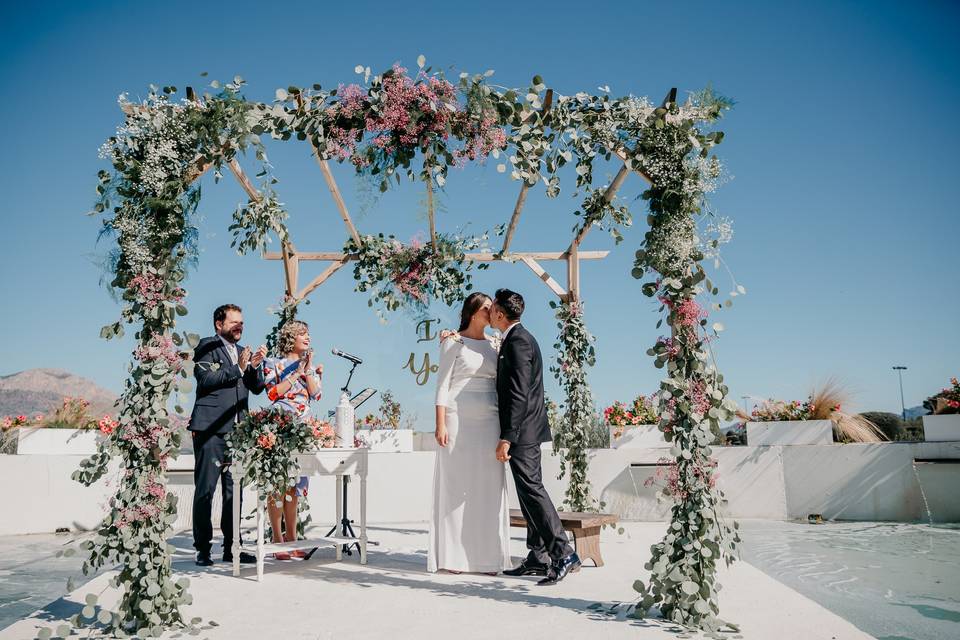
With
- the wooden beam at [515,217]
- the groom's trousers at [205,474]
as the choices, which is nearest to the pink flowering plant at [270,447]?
the groom's trousers at [205,474]

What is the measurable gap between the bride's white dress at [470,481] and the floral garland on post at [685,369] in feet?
4.05

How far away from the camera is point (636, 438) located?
24.0ft

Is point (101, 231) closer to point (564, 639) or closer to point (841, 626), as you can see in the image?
point (564, 639)

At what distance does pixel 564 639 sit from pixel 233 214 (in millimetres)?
4488

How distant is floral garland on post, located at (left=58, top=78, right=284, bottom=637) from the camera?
2.72 metres

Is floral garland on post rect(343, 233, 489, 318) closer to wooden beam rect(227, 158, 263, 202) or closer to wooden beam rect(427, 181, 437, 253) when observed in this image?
wooden beam rect(427, 181, 437, 253)

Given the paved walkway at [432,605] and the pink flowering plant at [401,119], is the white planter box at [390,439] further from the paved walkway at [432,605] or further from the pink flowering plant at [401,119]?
the pink flowering plant at [401,119]

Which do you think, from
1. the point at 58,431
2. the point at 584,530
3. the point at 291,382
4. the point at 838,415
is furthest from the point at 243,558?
the point at 838,415

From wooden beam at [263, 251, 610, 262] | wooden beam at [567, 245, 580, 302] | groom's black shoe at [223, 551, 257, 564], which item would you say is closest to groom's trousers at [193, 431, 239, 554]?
groom's black shoe at [223, 551, 257, 564]

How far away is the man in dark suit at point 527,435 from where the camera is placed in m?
3.66

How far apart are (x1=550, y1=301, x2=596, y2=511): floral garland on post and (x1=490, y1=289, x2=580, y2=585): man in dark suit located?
1.88 meters

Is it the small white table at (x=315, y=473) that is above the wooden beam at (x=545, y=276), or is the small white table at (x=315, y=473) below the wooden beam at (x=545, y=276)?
below

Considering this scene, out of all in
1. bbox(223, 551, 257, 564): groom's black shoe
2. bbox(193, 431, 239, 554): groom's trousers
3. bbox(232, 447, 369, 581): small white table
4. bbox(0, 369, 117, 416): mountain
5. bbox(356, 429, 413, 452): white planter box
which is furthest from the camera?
bbox(0, 369, 117, 416): mountain

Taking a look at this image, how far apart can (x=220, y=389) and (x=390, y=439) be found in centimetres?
360
